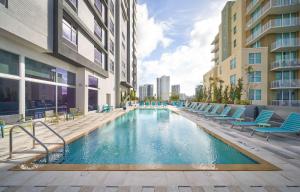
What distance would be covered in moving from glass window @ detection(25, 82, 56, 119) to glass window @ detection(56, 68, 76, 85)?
119 cm

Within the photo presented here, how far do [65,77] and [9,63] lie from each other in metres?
6.39

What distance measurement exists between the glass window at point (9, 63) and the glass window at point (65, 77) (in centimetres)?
447

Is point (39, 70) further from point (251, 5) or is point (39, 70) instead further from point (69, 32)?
point (251, 5)

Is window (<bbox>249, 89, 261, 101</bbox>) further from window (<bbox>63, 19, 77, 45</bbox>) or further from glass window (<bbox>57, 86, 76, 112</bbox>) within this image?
window (<bbox>63, 19, 77, 45</bbox>)

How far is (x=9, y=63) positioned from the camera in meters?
9.70

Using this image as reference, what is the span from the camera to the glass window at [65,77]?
15.0 meters

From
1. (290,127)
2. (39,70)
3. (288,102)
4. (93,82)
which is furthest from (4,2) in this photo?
(288,102)

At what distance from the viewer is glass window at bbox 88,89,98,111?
20.5 metres

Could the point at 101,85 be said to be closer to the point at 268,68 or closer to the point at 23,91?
the point at 23,91

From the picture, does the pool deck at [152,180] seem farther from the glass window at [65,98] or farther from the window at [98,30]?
the window at [98,30]

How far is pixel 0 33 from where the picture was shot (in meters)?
8.41

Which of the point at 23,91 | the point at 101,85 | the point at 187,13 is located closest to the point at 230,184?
the point at 23,91

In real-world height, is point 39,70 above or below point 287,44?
below

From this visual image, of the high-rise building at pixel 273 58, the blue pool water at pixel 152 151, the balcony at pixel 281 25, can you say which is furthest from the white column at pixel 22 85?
the balcony at pixel 281 25
